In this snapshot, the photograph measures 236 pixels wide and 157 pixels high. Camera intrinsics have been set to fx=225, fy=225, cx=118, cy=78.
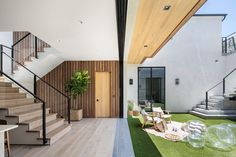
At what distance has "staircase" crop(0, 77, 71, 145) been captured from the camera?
20.2 feet

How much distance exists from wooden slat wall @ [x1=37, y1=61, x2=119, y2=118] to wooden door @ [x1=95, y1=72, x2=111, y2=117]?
18cm

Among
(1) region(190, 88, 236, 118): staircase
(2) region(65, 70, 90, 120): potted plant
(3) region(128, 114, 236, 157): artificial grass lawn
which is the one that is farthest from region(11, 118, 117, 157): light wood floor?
(1) region(190, 88, 236, 118): staircase

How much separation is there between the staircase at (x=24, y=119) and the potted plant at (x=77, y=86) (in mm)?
2343

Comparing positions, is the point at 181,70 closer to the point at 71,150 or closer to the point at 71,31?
the point at 71,31

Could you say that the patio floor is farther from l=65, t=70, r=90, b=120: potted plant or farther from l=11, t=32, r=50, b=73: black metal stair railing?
l=11, t=32, r=50, b=73: black metal stair railing

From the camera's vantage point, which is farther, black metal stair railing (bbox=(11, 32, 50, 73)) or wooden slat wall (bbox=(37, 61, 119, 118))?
wooden slat wall (bbox=(37, 61, 119, 118))

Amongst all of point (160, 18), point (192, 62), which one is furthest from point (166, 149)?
point (192, 62)

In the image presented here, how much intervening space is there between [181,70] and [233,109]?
Result: 139 inches

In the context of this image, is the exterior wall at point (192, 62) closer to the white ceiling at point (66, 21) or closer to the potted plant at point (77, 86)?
the potted plant at point (77, 86)

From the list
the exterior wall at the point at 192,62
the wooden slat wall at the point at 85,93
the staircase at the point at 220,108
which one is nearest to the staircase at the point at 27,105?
the wooden slat wall at the point at 85,93

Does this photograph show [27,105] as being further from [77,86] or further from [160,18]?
[160,18]

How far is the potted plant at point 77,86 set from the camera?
10406mm

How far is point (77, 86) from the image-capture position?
34.1 ft

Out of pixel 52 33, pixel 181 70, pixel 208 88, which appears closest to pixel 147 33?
pixel 52 33
